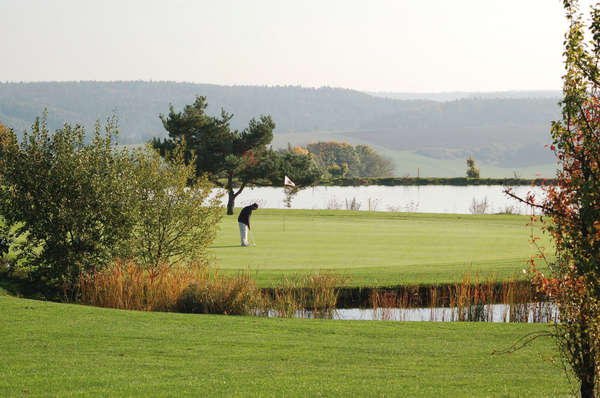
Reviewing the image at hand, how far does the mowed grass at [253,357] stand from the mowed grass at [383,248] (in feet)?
11.5

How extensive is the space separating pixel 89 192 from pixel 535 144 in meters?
192

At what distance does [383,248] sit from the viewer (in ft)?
68.1

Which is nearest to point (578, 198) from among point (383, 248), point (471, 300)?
point (471, 300)

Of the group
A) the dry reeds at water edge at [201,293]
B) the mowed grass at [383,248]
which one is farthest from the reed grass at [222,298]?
A: the mowed grass at [383,248]

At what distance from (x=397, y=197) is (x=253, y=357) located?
56605 mm

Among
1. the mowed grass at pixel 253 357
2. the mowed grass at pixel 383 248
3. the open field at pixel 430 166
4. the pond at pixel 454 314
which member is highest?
the open field at pixel 430 166

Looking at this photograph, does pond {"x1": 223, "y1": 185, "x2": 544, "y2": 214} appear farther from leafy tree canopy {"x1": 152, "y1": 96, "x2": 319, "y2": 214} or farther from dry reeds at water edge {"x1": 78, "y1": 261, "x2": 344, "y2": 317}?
dry reeds at water edge {"x1": 78, "y1": 261, "x2": 344, "y2": 317}

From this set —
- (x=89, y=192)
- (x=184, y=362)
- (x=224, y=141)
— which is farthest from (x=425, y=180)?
(x=184, y=362)

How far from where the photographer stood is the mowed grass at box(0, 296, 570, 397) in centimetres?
694

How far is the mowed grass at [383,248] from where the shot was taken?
1544 cm

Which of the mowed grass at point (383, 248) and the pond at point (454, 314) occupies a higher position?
the mowed grass at point (383, 248)

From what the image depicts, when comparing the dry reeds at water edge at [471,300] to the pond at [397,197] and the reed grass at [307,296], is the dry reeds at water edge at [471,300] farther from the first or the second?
the pond at [397,197]

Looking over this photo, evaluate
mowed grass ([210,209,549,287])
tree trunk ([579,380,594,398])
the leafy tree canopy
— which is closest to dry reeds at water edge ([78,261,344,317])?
mowed grass ([210,209,549,287])

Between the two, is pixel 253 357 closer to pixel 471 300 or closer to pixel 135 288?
pixel 135 288
